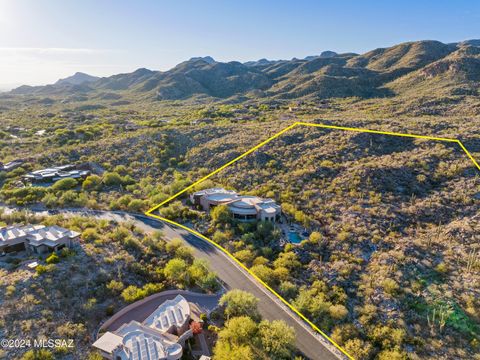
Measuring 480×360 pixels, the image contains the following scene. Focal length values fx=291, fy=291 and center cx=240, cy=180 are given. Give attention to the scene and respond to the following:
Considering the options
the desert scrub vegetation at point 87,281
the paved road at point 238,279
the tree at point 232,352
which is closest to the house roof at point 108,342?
the desert scrub vegetation at point 87,281

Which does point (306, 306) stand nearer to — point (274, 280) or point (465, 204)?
point (274, 280)

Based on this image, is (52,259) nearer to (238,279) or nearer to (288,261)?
(238,279)

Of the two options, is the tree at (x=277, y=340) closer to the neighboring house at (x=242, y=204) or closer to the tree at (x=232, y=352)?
the tree at (x=232, y=352)

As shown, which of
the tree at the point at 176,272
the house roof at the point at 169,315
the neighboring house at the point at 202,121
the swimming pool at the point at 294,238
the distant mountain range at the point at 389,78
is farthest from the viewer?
the distant mountain range at the point at 389,78

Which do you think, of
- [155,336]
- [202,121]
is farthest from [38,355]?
[202,121]

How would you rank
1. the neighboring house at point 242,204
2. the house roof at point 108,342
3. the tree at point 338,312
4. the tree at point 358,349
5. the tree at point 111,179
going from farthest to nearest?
the tree at point 111,179
the neighboring house at point 242,204
the tree at point 338,312
the tree at point 358,349
the house roof at point 108,342

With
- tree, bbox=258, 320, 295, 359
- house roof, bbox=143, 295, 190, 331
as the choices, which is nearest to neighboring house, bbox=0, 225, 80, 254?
house roof, bbox=143, 295, 190, 331

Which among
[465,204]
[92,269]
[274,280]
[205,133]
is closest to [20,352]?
[92,269]
